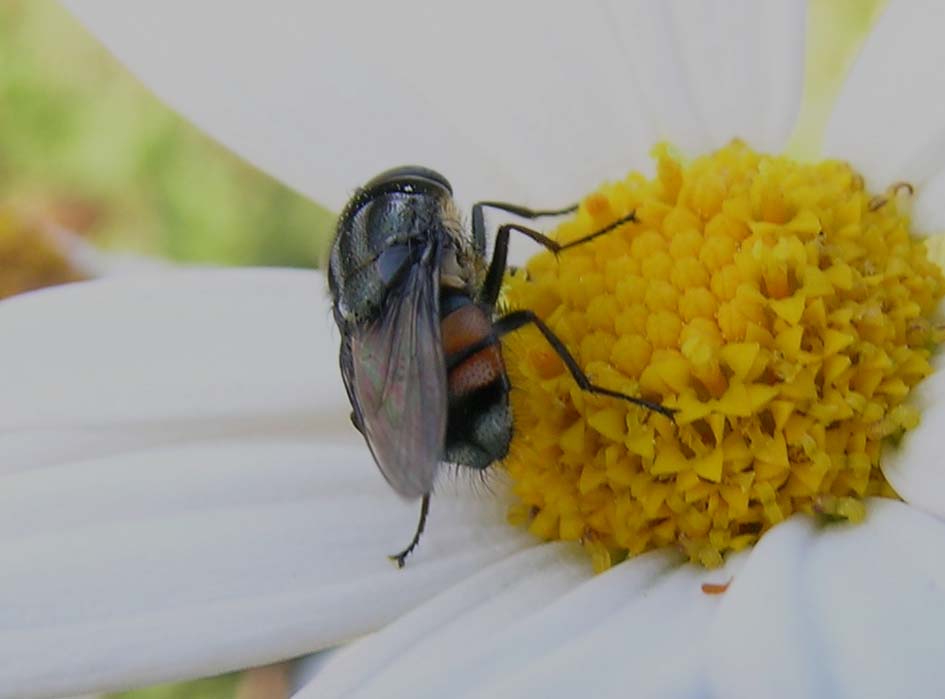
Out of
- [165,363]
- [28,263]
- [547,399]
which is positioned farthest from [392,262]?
[28,263]

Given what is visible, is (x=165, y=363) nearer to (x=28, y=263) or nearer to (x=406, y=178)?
(x=406, y=178)

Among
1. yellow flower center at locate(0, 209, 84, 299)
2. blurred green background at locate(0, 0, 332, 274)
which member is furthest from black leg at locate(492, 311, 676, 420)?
blurred green background at locate(0, 0, 332, 274)

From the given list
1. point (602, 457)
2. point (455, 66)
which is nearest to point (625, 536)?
point (602, 457)

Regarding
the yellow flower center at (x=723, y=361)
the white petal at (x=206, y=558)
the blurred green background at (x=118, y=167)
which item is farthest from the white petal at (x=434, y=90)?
the blurred green background at (x=118, y=167)

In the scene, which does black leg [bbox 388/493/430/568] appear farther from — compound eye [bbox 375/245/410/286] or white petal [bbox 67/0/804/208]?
white petal [bbox 67/0/804/208]

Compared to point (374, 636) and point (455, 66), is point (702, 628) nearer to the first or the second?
point (374, 636)
